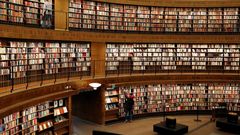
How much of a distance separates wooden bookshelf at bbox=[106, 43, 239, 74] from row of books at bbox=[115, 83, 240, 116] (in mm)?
844

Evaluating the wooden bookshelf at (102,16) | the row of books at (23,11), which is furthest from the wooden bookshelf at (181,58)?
the row of books at (23,11)

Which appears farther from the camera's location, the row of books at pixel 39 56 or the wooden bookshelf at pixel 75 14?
the wooden bookshelf at pixel 75 14

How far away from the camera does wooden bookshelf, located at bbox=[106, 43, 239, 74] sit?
12.7 m

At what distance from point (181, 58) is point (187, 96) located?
1.74 metres

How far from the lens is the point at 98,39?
11.4m

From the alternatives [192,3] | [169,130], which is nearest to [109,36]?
[192,3]

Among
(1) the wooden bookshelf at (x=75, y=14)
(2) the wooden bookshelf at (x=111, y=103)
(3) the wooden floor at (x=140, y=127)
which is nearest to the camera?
(3) the wooden floor at (x=140, y=127)

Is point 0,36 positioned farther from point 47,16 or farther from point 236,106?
point 236,106

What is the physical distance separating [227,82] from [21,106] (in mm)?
8909

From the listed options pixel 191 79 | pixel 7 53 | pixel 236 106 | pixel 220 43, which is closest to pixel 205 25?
pixel 220 43

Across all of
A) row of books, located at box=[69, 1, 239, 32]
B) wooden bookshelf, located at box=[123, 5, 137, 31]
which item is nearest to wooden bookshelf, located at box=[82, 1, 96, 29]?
row of books, located at box=[69, 1, 239, 32]

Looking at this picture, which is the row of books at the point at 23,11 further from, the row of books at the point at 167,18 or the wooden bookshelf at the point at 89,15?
the row of books at the point at 167,18

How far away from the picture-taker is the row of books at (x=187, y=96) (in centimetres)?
1237

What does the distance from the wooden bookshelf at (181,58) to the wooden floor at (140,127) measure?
91.4 inches
